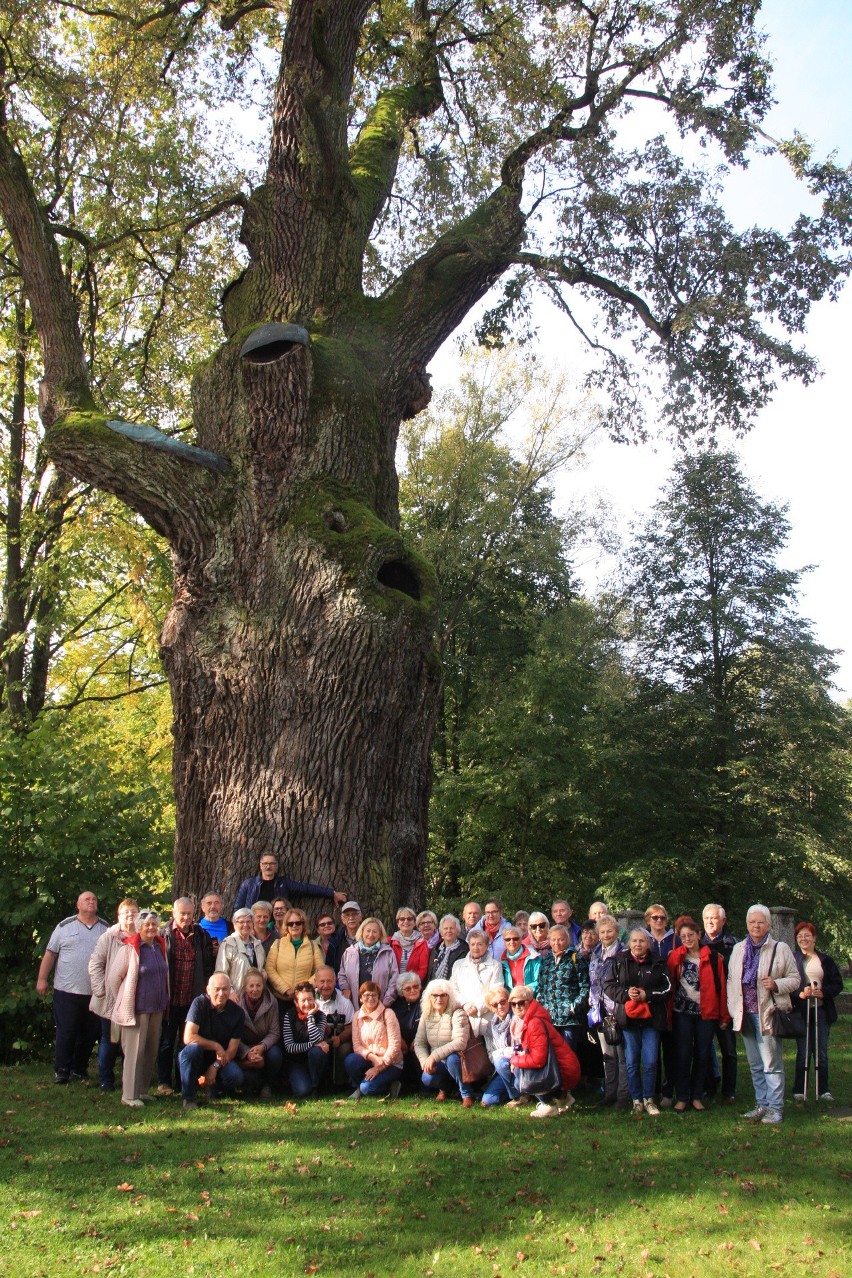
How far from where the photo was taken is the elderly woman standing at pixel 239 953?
298 inches

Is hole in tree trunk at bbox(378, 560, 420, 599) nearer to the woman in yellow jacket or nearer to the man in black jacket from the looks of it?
the woman in yellow jacket

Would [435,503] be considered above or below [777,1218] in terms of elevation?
above

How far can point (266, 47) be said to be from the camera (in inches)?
584

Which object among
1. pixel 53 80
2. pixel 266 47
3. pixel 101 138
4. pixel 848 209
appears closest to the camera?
pixel 848 209

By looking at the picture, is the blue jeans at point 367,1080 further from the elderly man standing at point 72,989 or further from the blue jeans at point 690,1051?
the elderly man standing at point 72,989

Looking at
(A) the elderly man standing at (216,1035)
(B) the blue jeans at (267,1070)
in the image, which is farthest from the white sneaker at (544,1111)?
(A) the elderly man standing at (216,1035)

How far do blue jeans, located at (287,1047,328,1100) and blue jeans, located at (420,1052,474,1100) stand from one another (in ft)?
2.43

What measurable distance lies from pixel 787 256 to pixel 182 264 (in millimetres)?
8927

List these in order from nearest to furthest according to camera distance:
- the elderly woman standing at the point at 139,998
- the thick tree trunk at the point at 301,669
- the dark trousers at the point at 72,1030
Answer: the elderly woman standing at the point at 139,998 < the dark trousers at the point at 72,1030 < the thick tree trunk at the point at 301,669

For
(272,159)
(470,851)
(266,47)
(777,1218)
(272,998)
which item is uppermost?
(266,47)

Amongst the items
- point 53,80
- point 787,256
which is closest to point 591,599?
point 787,256

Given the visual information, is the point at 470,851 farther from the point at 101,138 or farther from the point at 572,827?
the point at 101,138

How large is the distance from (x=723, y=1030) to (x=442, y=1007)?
6.82 ft

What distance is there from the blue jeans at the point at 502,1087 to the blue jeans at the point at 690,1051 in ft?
3.79
